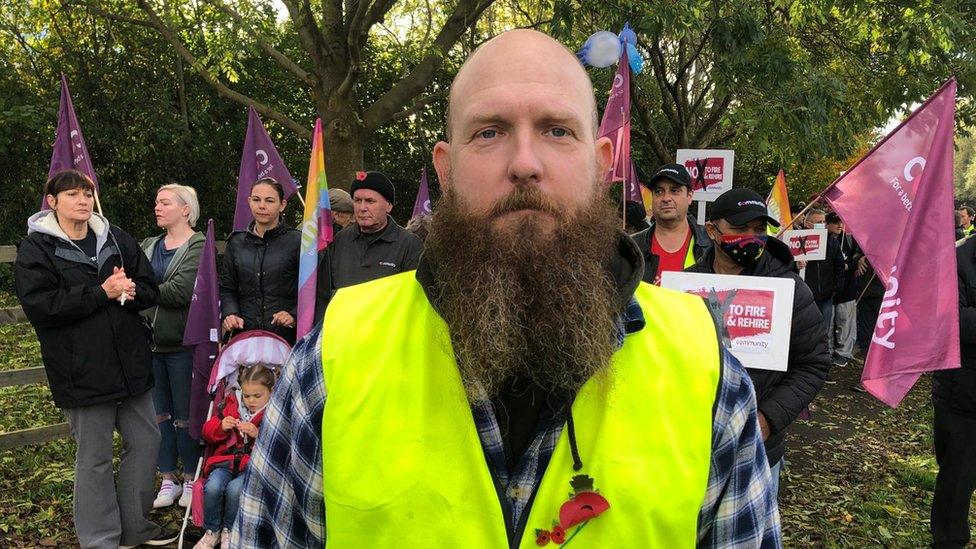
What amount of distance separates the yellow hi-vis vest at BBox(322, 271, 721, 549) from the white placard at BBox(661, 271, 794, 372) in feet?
6.96

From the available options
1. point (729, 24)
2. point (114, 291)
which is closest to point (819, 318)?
point (114, 291)

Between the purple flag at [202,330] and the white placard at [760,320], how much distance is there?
340cm

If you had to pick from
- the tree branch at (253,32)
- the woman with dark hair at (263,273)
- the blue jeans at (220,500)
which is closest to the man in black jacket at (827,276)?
the woman with dark hair at (263,273)

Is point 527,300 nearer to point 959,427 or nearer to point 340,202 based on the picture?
point 959,427

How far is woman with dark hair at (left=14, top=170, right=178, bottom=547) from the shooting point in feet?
12.3

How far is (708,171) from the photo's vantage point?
24.9 feet

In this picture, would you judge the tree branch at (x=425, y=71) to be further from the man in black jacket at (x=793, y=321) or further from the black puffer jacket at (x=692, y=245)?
the man in black jacket at (x=793, y=321)

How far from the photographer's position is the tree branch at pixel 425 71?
9.49 m

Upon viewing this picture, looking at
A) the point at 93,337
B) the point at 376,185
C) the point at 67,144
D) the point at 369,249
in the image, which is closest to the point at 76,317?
the point at 93,337

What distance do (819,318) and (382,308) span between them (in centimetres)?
288

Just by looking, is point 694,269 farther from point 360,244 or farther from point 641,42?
point 641,42

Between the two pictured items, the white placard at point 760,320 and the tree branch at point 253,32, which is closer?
the white placard at point 760,320

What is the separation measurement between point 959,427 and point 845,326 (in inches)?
284

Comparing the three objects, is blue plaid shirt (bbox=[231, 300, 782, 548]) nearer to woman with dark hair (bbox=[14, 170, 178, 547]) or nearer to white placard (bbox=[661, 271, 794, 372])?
white placard (bbox=[661, 271, 794, 372])
